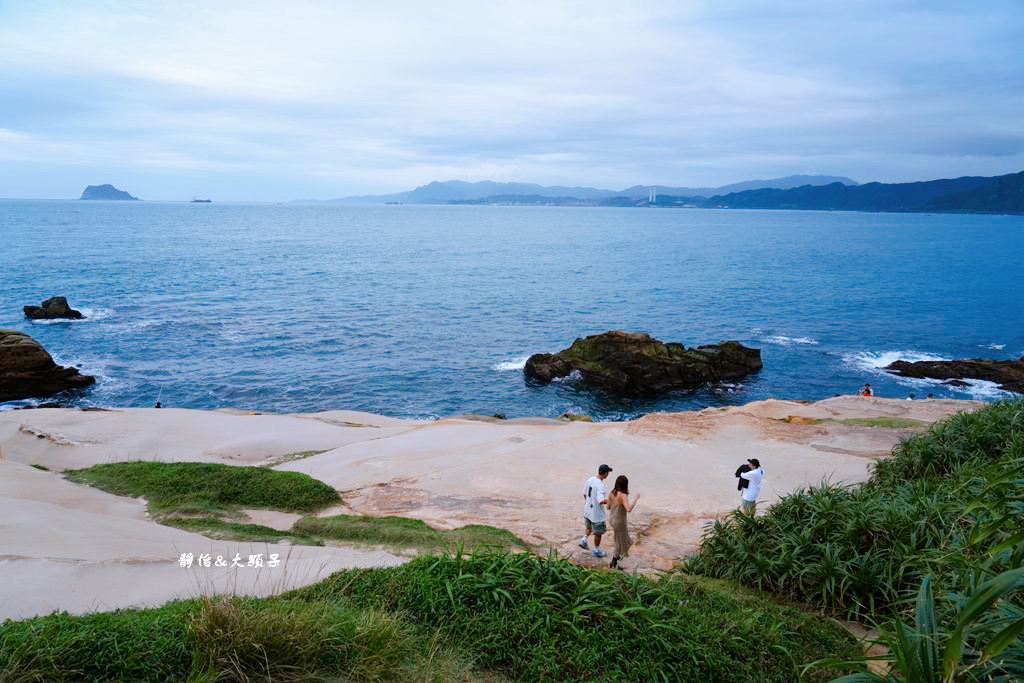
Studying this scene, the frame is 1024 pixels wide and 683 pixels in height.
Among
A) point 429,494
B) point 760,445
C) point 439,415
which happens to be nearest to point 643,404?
point 439,415

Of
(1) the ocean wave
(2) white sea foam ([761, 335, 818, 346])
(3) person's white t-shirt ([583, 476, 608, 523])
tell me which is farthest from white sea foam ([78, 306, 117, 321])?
(1) the ocean wave

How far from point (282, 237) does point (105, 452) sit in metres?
139

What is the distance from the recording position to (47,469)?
53.4 feet

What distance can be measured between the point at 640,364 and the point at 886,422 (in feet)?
56.8

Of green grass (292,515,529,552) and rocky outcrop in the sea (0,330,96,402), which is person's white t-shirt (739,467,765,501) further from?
rocky outcrop in the sea (0,330,96,402)

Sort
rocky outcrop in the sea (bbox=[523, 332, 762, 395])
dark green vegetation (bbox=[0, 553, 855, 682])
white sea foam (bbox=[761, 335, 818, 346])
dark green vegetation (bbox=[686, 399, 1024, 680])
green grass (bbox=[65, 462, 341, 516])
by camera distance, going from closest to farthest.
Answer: dark green vegetation (bbox=[0, 553, 855, 682])
dark green vegetation (bbox=[686, 399, 1024, 680])
green grass (bbox=[65, 462, 341, 516])
rocky outcrop in the sea (bbox=[523, 332, 762, 395])
white sea foam (bbox=[761, 335, 818, 346])

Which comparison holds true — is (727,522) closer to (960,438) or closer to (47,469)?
(960,438)

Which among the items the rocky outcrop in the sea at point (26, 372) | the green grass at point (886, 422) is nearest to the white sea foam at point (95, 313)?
the rocky outcrop in the sea at point (26, 372)

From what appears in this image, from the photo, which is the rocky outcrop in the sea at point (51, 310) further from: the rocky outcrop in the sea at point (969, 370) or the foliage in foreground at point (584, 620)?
the rocky outcrop in the sea at point (969, 370)

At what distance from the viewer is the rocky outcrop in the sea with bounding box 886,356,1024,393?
118 feet

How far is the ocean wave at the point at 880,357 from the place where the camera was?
137 ft

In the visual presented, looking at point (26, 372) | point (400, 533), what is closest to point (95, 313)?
point (26, 372)

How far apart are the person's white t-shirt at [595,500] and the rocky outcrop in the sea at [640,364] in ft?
85.7

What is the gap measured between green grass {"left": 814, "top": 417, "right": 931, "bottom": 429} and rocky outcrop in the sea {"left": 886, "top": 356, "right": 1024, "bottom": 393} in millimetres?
20904
